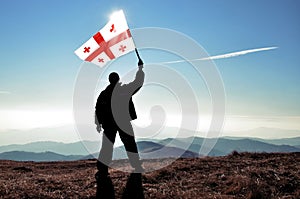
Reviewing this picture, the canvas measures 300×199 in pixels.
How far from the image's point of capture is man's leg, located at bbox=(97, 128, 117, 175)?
33.5 ft

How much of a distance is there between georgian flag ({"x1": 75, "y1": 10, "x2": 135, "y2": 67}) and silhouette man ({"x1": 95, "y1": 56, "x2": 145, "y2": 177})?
2.24 meters

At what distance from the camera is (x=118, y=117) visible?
1038 centimetres

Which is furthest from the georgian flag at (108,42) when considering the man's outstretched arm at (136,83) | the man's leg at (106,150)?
the man's leg at (106,150)

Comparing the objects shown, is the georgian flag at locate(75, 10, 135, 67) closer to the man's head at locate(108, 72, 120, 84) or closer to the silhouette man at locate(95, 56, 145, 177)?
the man's head at locate(108, 72, 120, 84)

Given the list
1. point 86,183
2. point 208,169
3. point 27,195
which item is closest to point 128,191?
point 86,183

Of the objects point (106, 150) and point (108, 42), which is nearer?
point (106, 150)

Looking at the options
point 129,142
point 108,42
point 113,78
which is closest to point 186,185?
point 129,142

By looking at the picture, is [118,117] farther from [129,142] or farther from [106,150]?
[106,150]

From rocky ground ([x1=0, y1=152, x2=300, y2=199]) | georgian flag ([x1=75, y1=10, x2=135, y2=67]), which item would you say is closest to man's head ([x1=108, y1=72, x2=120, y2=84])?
georgian flag ([x1=75, y1=10, x2=135, y2=67])

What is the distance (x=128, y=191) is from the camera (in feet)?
31.7

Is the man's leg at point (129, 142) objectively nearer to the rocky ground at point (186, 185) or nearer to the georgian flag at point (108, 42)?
the rocky ground at point (186, 185)

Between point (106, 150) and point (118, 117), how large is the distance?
46.8 inches

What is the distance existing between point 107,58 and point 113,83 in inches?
90.5

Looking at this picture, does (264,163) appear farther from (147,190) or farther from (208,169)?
(147,190)
